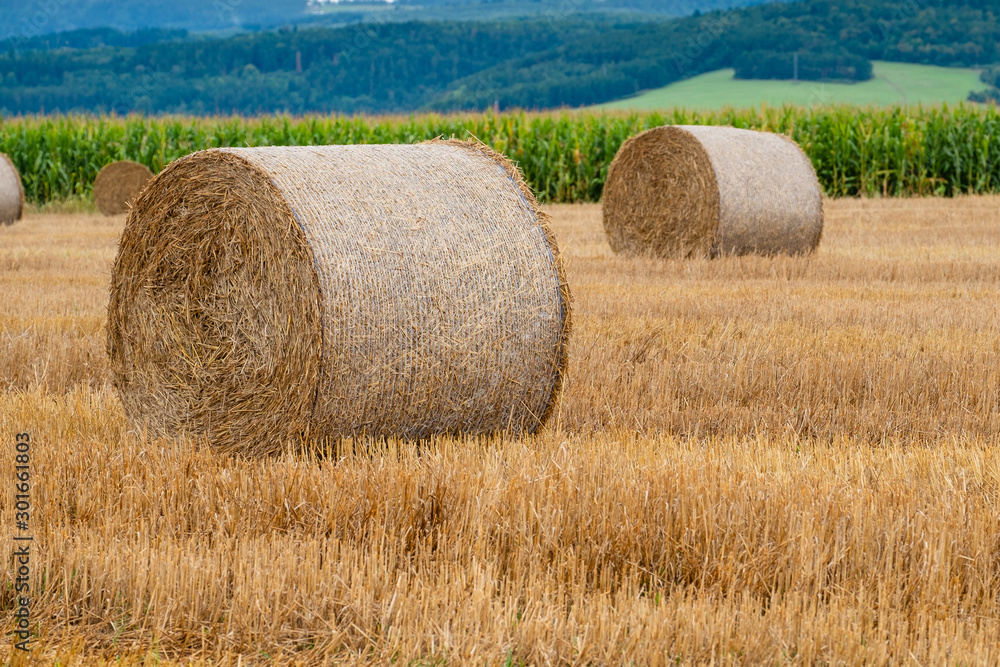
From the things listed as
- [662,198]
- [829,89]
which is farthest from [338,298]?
[829,89]

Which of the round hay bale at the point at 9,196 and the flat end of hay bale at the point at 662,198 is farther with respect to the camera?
the round hay bale at the point at 9,196

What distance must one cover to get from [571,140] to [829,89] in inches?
2197

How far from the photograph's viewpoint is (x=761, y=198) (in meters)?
13.3

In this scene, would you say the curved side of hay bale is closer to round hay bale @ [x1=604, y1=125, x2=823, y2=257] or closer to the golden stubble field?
round hay bale @ [x1=604, y1=125, x2=823, y2=257]

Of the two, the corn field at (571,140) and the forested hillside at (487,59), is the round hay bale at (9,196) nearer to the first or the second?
the corn field at (571,140)

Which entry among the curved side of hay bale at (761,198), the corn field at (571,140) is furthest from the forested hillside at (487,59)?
the curved side of hay bale at (761,198)

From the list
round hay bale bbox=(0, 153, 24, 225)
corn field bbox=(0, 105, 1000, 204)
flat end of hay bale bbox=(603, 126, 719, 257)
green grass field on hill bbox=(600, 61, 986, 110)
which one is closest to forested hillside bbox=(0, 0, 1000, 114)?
green grass field on hill bbox=(600, 61, 986, 110)

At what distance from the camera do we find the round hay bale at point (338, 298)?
5117 millimetres

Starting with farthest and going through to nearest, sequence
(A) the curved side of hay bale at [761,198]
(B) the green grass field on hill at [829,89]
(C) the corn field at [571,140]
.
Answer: (B) the green grass field on hill at [829,89] < (C) the corn field at [571,140] < (A) the curved side of hay bale at [761,198]

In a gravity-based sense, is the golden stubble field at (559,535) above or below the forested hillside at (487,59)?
below

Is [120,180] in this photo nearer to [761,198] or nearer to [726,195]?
[726,195]

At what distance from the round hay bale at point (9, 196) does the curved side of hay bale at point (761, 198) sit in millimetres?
11885

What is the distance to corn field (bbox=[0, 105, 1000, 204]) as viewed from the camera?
23547 mm

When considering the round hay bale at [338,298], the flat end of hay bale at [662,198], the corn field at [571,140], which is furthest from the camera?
the corn field at [571,140]
